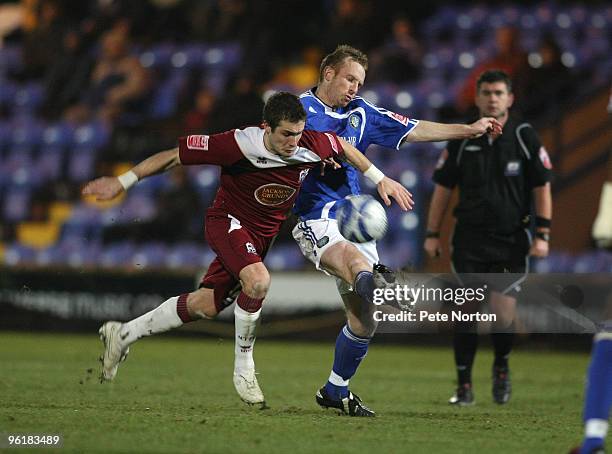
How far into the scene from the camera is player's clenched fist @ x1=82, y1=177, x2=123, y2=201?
263 inches

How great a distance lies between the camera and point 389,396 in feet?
28.4

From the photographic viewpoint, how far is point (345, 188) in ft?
24.9

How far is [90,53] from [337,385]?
14.0 meters

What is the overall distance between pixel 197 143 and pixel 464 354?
2892 millimetres

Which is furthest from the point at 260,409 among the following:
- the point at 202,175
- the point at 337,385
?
the point at 202,175

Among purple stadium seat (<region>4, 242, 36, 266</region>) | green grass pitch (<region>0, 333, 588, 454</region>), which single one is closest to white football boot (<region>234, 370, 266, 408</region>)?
green grass pitch (<region>0, 333, 588, 454</region>)

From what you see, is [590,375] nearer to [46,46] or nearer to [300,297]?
[300,297]

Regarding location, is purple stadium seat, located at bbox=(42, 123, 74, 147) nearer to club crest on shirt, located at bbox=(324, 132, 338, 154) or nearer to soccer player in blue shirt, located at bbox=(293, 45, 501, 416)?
soccer player in blue shirt, located at bbox=(293, 45, 501, 416)

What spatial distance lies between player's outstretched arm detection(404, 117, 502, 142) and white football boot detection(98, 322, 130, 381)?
2.37 m

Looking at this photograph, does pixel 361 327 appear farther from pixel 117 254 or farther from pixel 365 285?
pixel 117 254

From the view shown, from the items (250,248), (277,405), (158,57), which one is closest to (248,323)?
(250,248)

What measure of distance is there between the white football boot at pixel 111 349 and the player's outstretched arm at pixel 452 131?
2367mm

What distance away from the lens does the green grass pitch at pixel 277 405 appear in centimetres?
578

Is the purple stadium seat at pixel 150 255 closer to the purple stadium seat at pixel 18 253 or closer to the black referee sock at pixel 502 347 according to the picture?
the purple stadium seat at pixel 18 253
